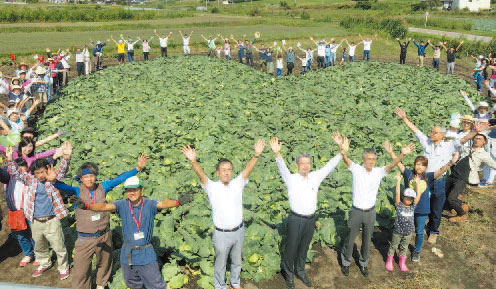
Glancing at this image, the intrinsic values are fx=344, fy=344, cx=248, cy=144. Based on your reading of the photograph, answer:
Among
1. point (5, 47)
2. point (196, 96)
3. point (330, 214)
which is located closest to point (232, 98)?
point (196, 96)

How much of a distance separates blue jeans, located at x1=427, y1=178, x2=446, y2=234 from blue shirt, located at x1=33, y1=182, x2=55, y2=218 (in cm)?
813

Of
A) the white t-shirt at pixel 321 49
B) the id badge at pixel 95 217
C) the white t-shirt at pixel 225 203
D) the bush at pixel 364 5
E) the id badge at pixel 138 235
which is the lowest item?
the id badge at pixel 138 235

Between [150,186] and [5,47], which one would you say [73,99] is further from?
[5,47]

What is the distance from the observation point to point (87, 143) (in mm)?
11547

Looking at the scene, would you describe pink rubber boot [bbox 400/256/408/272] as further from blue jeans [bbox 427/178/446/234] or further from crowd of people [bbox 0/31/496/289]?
blue jeans [bbox 427/178/446/234]

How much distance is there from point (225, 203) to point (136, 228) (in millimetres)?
1471

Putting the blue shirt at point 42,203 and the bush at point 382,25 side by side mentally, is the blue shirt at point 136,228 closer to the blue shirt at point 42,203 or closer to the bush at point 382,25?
Result: the blue shirt at point 42,203

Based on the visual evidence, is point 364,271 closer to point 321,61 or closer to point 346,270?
point 346,270

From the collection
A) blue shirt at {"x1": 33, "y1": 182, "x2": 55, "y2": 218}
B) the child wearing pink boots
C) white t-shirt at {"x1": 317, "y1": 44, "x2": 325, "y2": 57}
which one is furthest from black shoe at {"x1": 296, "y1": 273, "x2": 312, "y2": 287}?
white t-shirt at {"x1": 317, "y1": 44, "x2": 325, "y2": 57}

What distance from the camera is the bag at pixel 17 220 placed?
6766mm

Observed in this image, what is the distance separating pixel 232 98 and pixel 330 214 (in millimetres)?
9397

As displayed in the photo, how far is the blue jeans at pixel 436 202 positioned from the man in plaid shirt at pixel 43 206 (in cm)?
779

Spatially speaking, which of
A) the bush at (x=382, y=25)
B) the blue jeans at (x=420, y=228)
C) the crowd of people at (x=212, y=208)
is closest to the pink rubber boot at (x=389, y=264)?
the crowd of people at (x=212, y=208)

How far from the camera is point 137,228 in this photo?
5504mm
